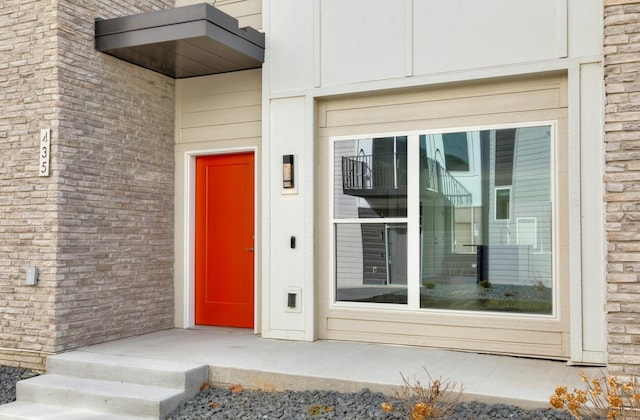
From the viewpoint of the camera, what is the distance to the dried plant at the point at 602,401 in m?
3.56

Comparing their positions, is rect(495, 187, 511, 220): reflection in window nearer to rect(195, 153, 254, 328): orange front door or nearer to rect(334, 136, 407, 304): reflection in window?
rect(334, 136, 407, 304): reflection in window

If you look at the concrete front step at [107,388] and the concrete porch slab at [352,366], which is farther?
the concrete front step at [107,388]

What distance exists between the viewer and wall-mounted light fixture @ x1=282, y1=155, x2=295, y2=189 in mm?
6602

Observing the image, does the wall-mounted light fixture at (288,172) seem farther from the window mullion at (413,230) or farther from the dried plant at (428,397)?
the dried plant at (428,397)

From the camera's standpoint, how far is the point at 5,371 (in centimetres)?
612

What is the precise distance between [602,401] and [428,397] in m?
1.22

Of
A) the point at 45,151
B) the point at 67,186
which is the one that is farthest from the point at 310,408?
the point at 45,151

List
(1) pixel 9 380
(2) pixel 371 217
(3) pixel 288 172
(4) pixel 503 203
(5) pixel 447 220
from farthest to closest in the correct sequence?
(3) pixel 288 172 < (2) pixel 371 217 < (5) pixel 447 220 < (1) pixel 9 380 < (4) pixel 503 203

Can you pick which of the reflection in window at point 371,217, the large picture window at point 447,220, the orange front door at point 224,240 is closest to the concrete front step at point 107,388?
the orange front door at point 224,240

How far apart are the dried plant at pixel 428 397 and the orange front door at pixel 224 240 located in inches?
115

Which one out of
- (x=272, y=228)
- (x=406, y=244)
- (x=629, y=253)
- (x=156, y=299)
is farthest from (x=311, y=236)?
(x=629, y=253)

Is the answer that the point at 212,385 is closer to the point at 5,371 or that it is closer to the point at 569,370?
the point at 5,371

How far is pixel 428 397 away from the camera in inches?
171

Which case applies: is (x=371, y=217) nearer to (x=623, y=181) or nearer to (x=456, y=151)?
(x=456, y=151)
